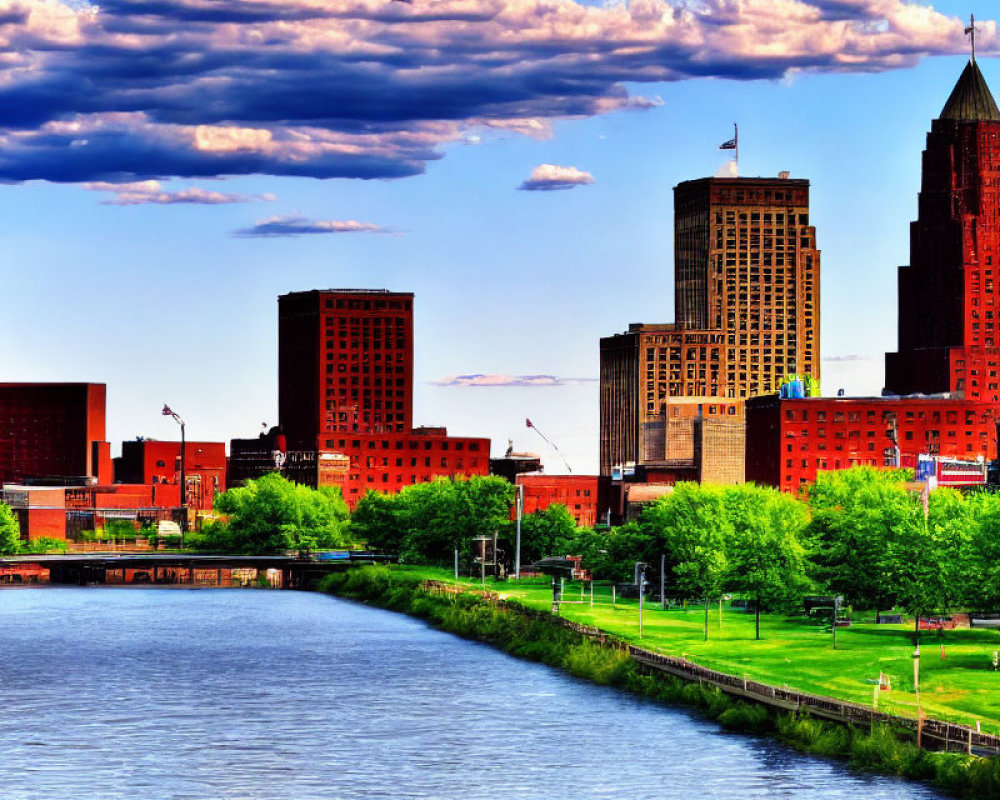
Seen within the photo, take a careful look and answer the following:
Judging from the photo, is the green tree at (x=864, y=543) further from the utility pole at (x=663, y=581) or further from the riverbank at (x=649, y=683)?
the riverbank at (x=649, y=683)

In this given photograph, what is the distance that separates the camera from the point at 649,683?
96.8 metres

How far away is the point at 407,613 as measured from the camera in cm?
16325

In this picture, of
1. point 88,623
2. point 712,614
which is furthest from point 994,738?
point 88,623

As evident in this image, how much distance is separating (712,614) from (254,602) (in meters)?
63.9

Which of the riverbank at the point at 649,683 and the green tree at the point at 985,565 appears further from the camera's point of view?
the green tree at the point at 985,565

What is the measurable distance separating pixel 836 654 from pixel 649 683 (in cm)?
961

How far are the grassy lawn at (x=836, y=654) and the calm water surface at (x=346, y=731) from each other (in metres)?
5.45

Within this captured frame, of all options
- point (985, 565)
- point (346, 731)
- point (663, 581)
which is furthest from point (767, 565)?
point (346, 731)

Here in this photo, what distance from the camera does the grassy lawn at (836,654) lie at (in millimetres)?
81875

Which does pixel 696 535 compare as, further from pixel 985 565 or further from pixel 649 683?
pixel 649 683

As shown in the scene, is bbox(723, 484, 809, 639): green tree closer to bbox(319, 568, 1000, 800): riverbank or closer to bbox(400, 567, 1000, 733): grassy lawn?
bbox(400, 567, 1000, 733): grassy lawn

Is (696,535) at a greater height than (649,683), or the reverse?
(696,535)

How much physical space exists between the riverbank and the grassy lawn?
94.3 inches

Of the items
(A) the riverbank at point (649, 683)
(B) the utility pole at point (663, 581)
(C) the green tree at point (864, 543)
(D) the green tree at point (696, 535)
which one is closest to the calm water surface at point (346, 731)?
(A) the riverbank at point (649, 683)
